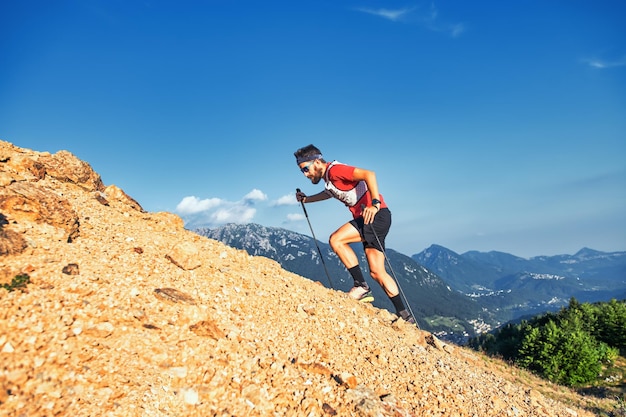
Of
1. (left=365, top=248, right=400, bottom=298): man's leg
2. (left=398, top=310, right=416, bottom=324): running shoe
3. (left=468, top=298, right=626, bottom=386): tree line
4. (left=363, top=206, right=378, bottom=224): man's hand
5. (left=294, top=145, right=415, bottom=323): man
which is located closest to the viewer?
(left=363, top=206, right=378, bottom=224): man's hand

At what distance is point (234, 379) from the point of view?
4129mm

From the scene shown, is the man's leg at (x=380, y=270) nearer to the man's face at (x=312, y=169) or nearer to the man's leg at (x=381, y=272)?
the man's leg at (x=381, y=272)

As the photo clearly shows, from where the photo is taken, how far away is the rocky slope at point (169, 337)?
3.47m

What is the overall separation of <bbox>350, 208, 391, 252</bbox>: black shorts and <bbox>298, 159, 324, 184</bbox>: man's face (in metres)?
1.51

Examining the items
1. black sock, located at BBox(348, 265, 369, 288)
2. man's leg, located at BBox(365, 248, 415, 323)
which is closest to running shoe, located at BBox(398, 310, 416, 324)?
man's leg, located at BBox(365, 248, 415, 323)

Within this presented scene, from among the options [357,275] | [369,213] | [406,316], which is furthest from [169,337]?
[406,316]

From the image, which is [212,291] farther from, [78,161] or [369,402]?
[78,161]

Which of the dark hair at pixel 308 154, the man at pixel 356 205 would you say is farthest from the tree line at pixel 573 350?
the dark hair at pixel 308 154

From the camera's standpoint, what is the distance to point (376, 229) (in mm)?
7996

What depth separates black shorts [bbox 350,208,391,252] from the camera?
26.1ft

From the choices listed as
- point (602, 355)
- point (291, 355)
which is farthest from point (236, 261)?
point (602, 355)

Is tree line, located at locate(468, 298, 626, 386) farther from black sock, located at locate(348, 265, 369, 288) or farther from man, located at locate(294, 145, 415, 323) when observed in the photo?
man, located at locate(294, 145, 415, 323)

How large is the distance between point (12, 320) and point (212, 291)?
2726 millimetres

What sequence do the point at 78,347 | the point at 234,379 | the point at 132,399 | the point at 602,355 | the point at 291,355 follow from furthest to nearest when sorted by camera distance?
1. the point at 602,355
2. the point at 291,355
3. the point at 234,379
4. the point at 78,347
5. the point at 132,399
